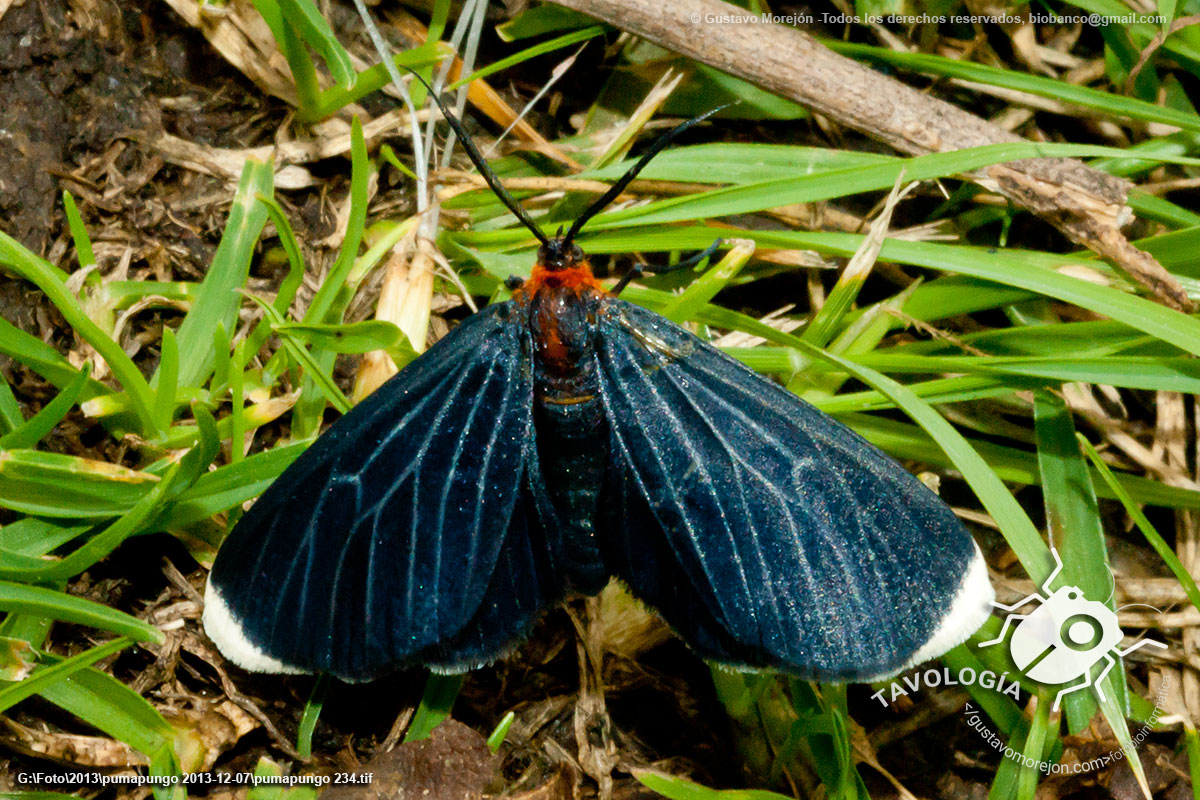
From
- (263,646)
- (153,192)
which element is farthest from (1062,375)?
(153,192)

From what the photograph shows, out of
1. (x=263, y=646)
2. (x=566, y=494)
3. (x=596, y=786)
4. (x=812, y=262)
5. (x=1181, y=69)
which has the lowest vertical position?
(x=596, y=786)

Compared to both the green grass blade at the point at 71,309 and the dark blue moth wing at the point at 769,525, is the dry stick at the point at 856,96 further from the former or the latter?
the green grass blade at the point at 71,309

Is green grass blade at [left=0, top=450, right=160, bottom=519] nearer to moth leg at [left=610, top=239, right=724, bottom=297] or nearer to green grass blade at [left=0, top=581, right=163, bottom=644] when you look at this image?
green grass blade at [left=0, top=581, right=163, bottom=644]

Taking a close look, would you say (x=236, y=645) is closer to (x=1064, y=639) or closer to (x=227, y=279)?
(x=227, y=279)

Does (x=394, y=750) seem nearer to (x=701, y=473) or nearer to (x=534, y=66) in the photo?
(x=701, y=473)

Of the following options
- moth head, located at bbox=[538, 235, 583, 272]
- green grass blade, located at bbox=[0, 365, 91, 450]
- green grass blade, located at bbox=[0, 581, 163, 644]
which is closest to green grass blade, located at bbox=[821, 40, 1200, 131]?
moth head, located at bbox=[538, 235, 583, 272]

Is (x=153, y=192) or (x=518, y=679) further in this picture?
(x=153, y=192)
